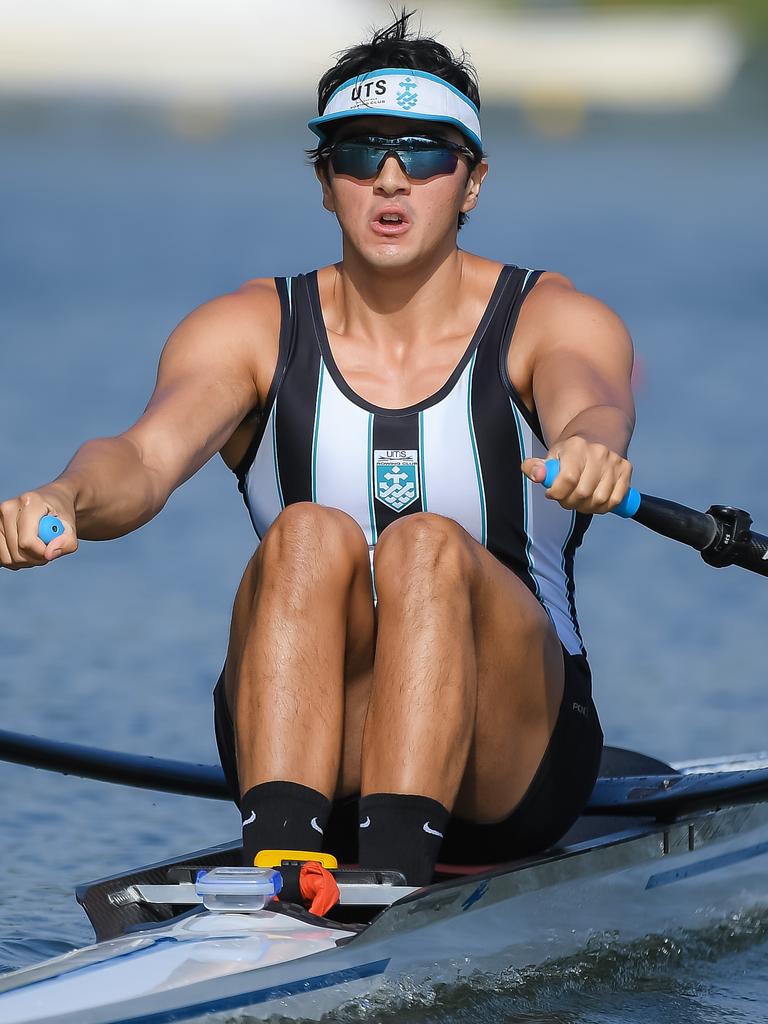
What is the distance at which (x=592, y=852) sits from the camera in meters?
3.33

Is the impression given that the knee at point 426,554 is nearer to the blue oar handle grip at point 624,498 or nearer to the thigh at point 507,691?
the thigh at point 507,691

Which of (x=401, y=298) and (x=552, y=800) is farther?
(x=401, y=298)

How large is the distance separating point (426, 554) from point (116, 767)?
1393 mm

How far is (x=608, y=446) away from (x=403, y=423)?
583 mm

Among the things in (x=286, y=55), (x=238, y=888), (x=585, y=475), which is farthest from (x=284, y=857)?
(x=286, y=55)

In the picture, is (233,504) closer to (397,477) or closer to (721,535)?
(397,477)

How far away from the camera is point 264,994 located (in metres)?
2.64

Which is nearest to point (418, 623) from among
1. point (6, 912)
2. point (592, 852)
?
point (592, 852)

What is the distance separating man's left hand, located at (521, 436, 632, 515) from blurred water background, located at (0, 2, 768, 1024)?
0.90 meters

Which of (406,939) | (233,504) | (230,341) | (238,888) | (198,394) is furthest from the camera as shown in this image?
(233,504)

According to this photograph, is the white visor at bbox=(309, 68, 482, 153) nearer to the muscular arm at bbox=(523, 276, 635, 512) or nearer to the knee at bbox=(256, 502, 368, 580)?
the muscular arm at bbox=(523, 276, 635, 512)

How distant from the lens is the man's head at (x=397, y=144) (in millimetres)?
3373

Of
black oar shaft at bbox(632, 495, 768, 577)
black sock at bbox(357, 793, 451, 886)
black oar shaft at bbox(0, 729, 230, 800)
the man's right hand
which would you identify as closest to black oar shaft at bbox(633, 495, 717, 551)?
black oar shaft at bbox(632, 495, 768, 577)

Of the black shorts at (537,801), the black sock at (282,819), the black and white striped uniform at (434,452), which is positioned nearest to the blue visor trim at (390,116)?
the black and white striped uniform at (434,452)
